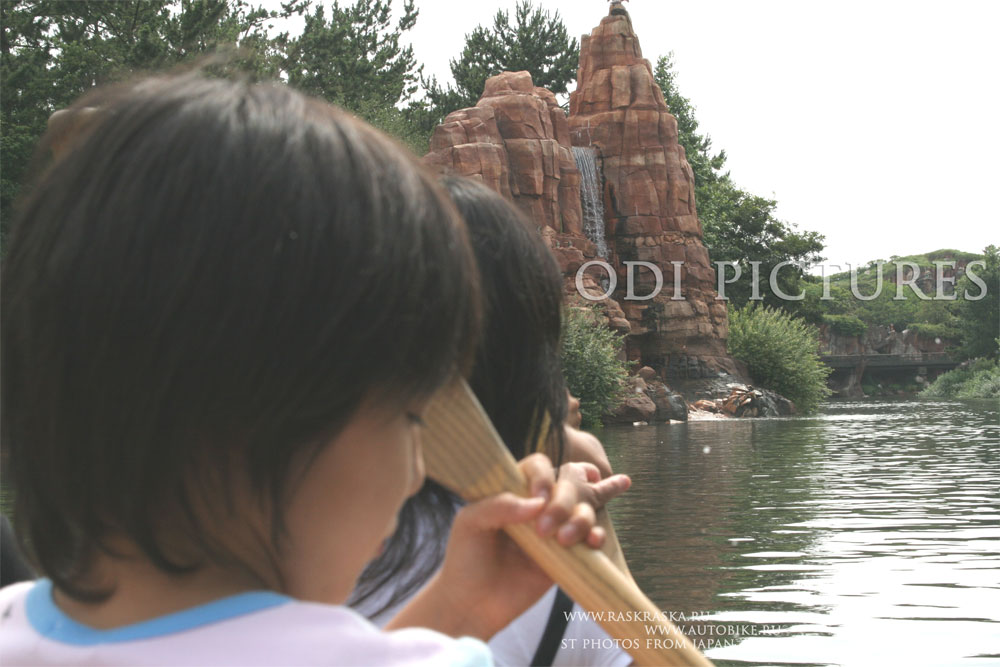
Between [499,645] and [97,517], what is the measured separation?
745 mm

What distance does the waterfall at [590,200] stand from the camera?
31453 millimetres

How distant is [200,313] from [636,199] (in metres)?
31.6

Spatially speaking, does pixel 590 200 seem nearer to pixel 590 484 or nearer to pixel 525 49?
pixel 525 49

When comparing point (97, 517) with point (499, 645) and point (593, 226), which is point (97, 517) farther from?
point (593, 226)

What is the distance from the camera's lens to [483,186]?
1.65 meters

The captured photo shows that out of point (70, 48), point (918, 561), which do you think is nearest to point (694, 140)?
point (70, 48)

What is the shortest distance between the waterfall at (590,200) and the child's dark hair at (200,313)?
30.7 m

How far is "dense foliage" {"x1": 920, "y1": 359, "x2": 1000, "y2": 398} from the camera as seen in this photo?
46.7 metres

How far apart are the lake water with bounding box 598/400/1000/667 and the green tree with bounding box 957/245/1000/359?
4427cm

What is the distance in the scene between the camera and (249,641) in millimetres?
640

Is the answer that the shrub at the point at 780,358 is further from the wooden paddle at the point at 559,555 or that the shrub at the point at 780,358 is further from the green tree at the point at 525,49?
the wooden paddle at the point at 559,555

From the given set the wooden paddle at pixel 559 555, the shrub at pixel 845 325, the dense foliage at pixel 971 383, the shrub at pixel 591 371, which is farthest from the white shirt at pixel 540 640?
the shrub at pixel 845 325

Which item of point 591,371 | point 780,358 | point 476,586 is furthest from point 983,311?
point 476,586

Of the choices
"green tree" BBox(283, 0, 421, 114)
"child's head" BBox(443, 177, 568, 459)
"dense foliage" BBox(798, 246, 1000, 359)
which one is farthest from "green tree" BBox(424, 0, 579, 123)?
"child's head" BBox(443, 177, 568, 459)
